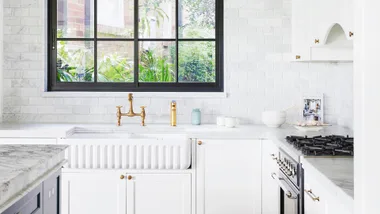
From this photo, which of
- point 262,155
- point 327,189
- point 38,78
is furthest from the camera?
point 38,78

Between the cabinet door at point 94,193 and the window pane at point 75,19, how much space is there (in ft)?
4.90

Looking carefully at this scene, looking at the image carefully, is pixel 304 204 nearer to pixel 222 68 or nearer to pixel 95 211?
pixel 95 211

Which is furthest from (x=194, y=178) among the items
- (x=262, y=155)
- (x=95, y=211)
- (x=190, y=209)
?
(x=95, y=211)

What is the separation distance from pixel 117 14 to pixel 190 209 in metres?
2.04

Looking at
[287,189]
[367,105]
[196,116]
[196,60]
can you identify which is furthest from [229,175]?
[367,105]

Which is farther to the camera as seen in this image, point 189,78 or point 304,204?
point 189,78

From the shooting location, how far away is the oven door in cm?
245

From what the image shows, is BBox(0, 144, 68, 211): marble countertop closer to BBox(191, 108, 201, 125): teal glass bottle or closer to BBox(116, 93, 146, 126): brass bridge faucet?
BBox(116, 93, 146, 126): brass bridge faucet

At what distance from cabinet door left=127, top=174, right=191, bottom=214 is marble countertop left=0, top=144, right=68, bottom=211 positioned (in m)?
1.35

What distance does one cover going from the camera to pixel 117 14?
436cm

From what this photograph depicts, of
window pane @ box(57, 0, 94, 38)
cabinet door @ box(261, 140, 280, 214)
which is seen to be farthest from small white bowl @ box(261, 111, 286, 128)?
window pane @ box(57, 0, 94, 38)

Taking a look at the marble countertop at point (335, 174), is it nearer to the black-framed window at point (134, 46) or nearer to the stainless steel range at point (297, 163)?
the stainless steel range at point (297, 163)

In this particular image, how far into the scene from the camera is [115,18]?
4.36 metres

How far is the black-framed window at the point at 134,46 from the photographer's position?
4324mm
